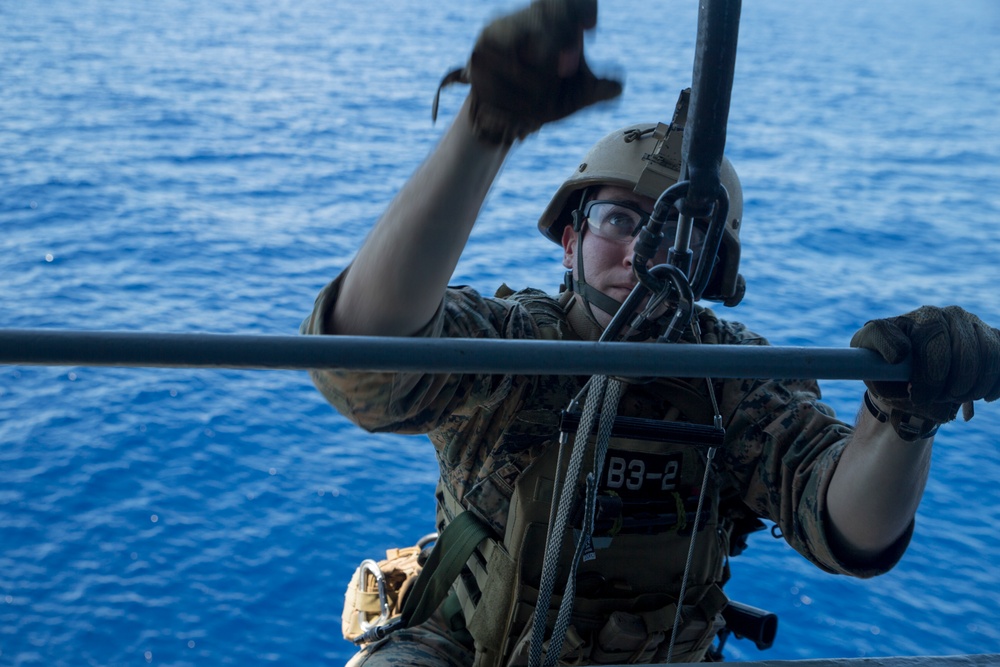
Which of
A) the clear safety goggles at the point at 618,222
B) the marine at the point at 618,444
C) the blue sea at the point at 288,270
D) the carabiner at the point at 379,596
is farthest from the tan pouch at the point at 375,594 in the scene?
the blue sea at the point at 288,270

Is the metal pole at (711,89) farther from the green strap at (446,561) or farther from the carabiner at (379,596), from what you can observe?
the carabiner at (379,596)

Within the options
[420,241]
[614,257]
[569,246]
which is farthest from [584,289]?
[420,241]

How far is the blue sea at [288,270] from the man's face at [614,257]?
375 mm

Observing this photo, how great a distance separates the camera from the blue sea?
176 inches

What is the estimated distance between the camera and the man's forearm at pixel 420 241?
1209 millimetres

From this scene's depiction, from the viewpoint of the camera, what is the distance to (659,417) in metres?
1.85

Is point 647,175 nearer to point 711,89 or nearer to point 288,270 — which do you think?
point 711,89

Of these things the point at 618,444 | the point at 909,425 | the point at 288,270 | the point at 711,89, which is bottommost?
the point at 288,270

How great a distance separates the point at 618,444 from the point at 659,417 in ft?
0.31

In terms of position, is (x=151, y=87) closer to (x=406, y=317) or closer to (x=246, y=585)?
(x=246, y=585)

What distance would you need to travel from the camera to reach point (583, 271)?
1924 millimetres

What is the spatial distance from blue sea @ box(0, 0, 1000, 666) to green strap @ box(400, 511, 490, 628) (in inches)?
29.6

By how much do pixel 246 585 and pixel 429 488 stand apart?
130cm

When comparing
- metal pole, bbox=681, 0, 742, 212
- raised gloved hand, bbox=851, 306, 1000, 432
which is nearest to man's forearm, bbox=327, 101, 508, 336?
metal pole, bbox=681, 0, 742, 212
